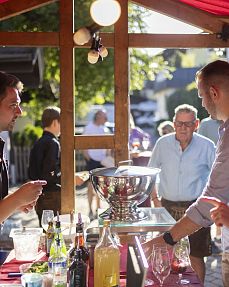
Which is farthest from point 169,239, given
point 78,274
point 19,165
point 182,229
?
point 19,165

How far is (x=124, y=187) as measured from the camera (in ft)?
9.53

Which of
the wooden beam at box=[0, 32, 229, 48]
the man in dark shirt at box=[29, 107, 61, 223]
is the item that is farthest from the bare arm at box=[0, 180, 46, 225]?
the man in dark shirt at box=[29, 107, 61, 223]

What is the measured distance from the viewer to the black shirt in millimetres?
5209

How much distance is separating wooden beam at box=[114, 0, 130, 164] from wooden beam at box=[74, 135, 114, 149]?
61 mm

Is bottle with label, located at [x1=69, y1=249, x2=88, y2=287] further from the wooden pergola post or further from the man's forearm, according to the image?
the wooden pergola post

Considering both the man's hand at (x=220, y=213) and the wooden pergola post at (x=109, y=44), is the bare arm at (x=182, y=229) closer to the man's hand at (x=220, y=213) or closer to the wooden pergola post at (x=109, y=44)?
the man's hand at (x=220, y=213)

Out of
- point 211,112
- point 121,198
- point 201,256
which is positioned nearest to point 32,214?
point 201,256

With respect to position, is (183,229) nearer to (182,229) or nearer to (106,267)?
(182,229)

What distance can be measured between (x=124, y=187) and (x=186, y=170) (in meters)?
1.53

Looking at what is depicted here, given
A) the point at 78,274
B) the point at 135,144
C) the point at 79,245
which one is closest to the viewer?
the point at 78,274

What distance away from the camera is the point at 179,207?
4.31 metres

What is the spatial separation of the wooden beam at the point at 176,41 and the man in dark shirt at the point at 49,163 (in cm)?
161

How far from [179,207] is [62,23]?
75.6 inches

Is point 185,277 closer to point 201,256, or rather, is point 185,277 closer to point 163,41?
point 201,256
